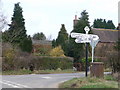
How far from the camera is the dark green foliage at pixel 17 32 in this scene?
1354 inches

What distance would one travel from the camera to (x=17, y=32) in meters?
39.8

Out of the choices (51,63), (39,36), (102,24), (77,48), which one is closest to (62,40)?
(77,48)

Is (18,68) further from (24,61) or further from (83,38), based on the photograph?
(83,38)

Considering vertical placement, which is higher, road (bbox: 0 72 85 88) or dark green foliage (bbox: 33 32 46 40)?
dark green foliage (bbox: 33 32 46 40)

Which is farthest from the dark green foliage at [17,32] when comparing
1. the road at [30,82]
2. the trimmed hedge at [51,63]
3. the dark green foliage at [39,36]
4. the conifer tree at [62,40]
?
the dark green foliage at [39,36]

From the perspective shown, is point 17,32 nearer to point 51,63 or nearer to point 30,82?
point 51,63

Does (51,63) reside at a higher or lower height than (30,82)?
higher

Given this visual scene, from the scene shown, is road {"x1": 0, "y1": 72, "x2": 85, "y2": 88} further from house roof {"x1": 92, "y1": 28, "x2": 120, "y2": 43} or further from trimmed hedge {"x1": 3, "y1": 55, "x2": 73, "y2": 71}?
house roof {"x1": 92, "y1": 28, "x2": 120, "y2": 43}

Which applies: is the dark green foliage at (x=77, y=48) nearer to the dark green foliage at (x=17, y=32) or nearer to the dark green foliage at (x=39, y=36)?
the dark green foliage at (x=17, y=32)

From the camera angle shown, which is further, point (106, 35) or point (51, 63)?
point (106, 35)

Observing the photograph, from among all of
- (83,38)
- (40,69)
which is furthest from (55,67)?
(83,38)

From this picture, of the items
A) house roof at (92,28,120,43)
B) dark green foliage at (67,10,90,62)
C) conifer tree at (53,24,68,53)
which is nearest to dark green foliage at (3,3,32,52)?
conifer tree at (53,24,68,53)

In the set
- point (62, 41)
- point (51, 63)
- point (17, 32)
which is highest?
point (17, 32)

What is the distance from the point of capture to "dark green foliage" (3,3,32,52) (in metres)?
34.4
